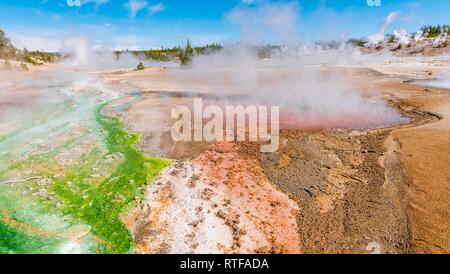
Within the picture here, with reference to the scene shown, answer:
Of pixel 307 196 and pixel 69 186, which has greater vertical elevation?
pixel 69 186

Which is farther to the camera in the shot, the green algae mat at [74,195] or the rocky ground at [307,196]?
the green algae mat at [74,195]

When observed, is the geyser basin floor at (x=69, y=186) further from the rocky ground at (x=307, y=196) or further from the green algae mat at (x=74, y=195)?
the rocky ground at (x=307, y=196)

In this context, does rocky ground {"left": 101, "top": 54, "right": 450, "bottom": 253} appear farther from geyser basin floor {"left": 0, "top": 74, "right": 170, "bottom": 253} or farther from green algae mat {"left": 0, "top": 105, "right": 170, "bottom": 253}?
geyser basin floor {"left": 0, "top": 74, "right": 170, "bottom": 253}

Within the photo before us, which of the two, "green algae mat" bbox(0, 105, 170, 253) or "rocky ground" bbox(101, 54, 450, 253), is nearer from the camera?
"rocky ground" bbox(101, 54, 450, 253)

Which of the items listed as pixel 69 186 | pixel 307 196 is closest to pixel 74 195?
pixel 69 186

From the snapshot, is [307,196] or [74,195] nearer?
[307,196]

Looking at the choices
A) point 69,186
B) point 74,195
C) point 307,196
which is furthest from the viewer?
point 69,186

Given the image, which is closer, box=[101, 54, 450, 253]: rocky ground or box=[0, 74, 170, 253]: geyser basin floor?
box=[101, 54, 450, 253]: rocky ground

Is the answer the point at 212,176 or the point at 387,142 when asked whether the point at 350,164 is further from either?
the point at 212,176

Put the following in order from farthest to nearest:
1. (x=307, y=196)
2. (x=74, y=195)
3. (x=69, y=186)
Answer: (x=69, y=186) < (x=74, y=195) < (x=307, y=196)

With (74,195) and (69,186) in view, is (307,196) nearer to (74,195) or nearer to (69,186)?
(74,195)

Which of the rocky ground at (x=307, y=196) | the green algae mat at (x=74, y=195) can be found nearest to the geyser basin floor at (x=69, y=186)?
the green algae mat at (x=74, y=195)

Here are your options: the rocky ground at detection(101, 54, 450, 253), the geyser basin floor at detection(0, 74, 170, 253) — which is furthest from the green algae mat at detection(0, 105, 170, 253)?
the rocky ground at detection(101, 54, 450, 253)

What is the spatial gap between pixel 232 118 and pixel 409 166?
8.27 m
